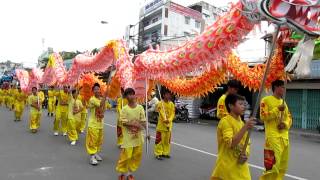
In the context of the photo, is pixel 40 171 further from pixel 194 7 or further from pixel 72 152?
pixel 194 7

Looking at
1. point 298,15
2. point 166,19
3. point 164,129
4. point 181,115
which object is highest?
point 166,19

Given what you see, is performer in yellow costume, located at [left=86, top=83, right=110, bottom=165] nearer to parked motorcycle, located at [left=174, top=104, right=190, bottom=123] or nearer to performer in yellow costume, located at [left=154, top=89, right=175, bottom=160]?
performer in yellow costume, located at [left=154, top=89, right=175, bottom=160]

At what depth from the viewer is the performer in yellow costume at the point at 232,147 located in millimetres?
3809

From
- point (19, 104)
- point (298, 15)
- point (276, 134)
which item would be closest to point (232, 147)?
point (298, 15)

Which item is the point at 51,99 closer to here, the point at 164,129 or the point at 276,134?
the point at 164,129

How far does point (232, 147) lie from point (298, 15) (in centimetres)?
139

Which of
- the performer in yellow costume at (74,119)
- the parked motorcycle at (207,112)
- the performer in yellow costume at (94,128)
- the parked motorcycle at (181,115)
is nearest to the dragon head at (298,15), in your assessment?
the performer in yellow costume at (94,128)

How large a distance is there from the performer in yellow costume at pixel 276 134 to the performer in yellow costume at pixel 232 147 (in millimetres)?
1496

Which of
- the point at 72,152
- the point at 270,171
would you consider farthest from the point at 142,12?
the point at 270,171

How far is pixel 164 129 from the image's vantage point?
8688mm

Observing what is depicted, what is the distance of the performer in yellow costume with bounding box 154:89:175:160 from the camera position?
338 inches

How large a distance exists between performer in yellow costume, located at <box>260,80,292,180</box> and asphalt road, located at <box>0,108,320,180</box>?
1.63 metres

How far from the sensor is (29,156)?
8406 mm

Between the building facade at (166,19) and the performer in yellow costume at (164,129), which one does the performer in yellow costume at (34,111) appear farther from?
the building facade at (166,19)
